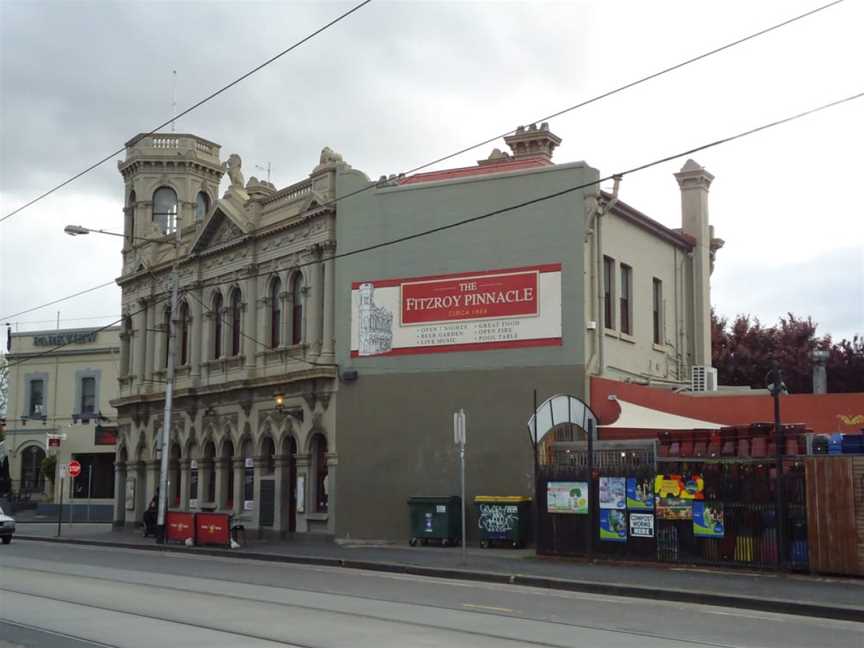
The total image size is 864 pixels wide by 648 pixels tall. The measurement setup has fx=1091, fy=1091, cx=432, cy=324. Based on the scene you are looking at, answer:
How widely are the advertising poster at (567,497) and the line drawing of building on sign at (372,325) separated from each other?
874 centimetres

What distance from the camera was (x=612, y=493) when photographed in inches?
859

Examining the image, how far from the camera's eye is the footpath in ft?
51.9

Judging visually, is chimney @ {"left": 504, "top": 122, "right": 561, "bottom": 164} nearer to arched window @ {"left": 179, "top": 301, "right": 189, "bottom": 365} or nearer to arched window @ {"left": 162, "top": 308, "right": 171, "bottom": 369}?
arched window @ {"left": 179, "top": 301, "right": 189, "bottom": 365}

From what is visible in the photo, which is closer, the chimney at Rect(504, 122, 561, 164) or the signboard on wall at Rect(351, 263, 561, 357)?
the signboard on wall at Rect(351, 263, 561, 357)

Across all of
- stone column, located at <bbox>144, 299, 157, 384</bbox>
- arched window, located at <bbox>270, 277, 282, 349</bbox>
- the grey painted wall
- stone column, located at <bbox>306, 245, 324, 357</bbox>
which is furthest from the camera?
stone column, located at <bbox>144, 299, 157, 384</bbox>

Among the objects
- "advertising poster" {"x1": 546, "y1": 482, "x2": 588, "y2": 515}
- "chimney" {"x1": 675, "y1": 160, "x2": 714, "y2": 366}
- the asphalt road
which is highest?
"chimney" {"x1": 675, "y1": 160, "x2": 714, "y2": 366}

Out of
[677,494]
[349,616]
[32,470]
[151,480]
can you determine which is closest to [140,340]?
[151,480]

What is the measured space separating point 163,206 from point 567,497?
2599cm

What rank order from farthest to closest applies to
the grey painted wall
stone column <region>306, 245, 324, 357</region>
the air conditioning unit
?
stone column <region>306, 245, 324, 357</region>
the air conditioning unit
the grey painted wall

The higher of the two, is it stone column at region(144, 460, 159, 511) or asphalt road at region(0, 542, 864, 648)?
stone column at region(144, 460, 159, 511)

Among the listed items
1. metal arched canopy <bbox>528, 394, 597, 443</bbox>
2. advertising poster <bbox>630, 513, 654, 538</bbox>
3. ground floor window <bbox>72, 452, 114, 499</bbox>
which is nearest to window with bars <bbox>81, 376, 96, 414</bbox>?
ground floor window <bbox>72, 452, 114, 499</bbox>

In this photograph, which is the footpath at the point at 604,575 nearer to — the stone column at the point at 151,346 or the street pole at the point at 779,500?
the street pole at the point at 779,500

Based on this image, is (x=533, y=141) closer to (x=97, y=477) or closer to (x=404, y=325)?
(x=404, y=325)

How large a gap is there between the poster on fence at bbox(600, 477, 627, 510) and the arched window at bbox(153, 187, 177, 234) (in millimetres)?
26195
